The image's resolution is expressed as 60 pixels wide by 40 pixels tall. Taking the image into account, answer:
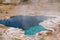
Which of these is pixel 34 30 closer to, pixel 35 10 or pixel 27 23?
pixel 27 23

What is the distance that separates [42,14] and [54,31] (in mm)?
360

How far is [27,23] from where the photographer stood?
3.32ft

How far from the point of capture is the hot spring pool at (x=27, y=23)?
0.89m

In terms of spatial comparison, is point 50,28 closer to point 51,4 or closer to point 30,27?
point 30,27

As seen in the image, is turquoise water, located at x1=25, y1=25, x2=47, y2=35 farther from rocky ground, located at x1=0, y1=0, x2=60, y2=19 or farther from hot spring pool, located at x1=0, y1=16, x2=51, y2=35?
rocky ground, located at x1=0, y1=0, x2=60, y2=19

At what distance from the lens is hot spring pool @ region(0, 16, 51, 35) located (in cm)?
89

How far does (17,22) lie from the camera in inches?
40.2

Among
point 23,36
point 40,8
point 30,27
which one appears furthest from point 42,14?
point 23,36

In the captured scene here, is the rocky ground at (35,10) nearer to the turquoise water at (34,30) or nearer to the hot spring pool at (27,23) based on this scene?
the hot spring pool at (27,23)

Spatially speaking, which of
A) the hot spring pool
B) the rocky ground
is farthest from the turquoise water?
the rocky ground

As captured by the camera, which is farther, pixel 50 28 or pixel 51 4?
pixel 51 4

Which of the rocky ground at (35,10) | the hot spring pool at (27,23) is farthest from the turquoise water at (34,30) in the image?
the rocky ground at (35,10)

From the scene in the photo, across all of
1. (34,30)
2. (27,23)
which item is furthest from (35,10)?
(34,30)

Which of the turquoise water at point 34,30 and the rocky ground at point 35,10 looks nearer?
the turquoise water at point 34,30
